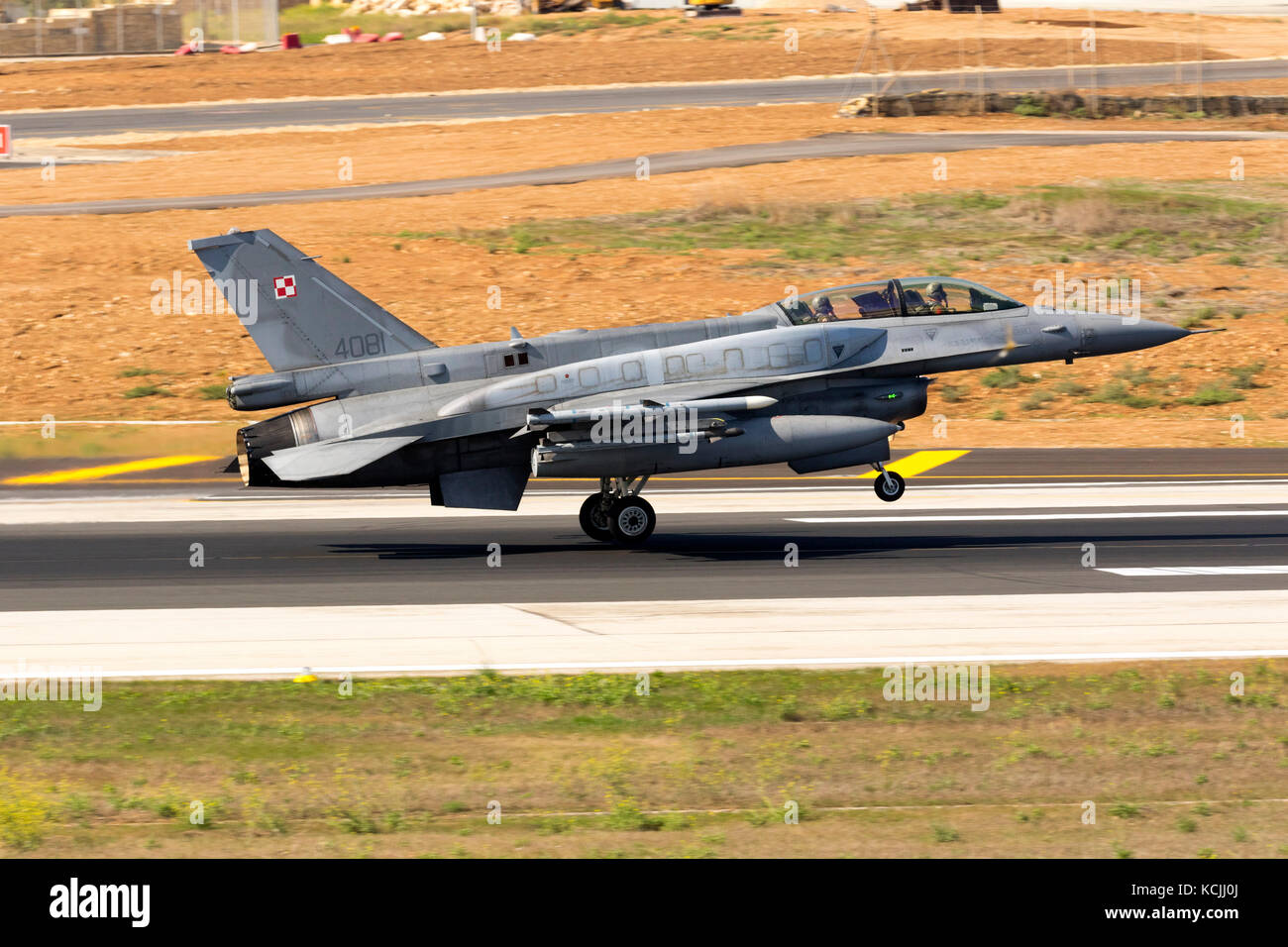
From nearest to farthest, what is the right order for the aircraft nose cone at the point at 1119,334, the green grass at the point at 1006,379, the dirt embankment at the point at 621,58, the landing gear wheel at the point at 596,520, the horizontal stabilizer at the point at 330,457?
the horizontal stabilizer at the point at 330,457, the aircraft nose cone at the point at 1119,334, the landing gear wheel at the point at 596,520, the green grass at the point at 1006,379, the dirt embankment at the point at 621,58

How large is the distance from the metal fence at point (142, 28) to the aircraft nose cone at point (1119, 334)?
68735mm

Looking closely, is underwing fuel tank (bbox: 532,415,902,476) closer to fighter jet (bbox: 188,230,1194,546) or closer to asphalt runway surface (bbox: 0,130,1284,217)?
fighter jet (bbox: 188,230,1194,546)

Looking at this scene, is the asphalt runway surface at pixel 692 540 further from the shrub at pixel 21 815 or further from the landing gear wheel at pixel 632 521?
the shrub at pixel 21 815

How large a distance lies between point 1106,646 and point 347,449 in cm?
983

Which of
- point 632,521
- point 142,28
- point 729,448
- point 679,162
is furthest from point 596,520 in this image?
point 142,28

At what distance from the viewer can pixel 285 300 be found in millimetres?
20016

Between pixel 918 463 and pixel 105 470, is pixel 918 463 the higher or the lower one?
the lower one

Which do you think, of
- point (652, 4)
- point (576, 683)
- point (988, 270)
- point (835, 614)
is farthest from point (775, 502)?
point (652, 4)

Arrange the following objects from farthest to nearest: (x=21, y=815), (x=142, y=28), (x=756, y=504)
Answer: (x=142, y=28)
(x=756, y=504)
(x=21, y=815)

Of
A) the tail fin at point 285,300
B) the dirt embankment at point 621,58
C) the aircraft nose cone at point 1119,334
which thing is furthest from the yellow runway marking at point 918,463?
the dirt embankment at point 621,58

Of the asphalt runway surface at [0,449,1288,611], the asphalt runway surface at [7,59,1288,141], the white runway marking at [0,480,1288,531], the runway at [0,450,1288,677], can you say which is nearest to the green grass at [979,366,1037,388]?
the asphalt runway surface at [0,449,1288,611]

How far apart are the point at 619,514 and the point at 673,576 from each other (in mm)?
2005

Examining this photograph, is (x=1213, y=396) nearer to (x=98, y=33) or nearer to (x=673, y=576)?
(x=673, y=576)

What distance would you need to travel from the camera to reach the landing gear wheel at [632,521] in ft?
69.7
